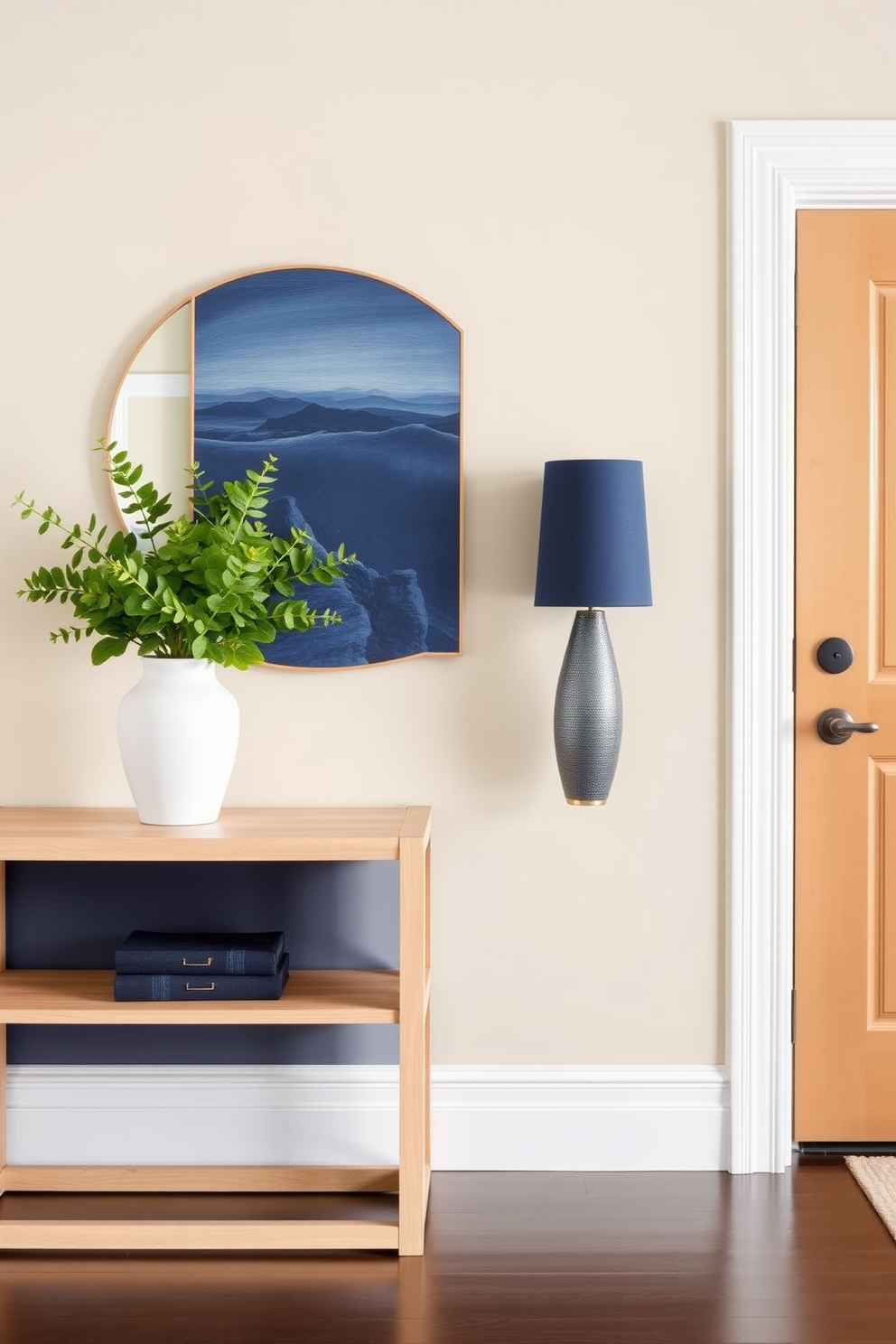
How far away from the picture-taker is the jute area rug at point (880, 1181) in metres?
2.26

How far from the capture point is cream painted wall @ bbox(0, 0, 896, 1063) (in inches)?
95.1

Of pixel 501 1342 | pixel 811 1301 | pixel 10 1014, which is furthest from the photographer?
pixel 10 1014

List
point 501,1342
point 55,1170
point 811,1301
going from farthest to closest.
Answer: point 55,1170
point 811,1301
point 501,1342

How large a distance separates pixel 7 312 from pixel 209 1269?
191 cm

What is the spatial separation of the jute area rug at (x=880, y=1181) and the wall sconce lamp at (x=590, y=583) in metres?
0.96

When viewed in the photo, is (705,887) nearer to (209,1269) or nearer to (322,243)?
(209,1269)

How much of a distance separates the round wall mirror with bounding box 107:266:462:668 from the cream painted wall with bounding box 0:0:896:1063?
59 mm

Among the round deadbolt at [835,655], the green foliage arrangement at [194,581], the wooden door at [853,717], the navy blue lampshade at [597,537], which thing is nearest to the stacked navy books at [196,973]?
the green foliage arrangement at [194,581]

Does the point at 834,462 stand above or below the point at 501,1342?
above

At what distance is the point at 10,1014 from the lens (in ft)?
6.84

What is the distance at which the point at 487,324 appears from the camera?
244 cm

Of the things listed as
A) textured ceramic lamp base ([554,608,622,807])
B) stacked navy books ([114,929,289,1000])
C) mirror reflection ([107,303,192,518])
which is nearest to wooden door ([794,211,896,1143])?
textured ceramic lamp base ([554,608,622,807])

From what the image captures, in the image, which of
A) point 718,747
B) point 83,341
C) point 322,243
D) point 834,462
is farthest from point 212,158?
point 718,747

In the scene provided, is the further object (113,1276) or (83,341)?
(83,341)
